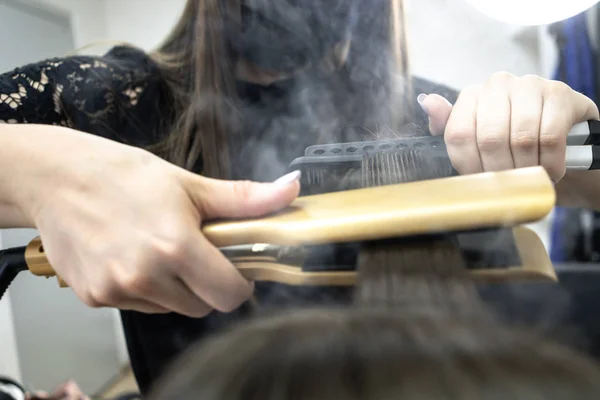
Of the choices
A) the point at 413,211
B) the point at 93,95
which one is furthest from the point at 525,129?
the point at 93,95

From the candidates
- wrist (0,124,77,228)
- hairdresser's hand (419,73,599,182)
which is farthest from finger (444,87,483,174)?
wrist (0,124,77,228)

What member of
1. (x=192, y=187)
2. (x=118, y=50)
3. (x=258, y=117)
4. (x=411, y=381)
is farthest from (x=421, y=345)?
(x=118, y=50)

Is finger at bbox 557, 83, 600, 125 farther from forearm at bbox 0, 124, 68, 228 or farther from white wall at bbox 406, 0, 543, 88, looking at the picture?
forearm at bbox 0, 124, 68, 228

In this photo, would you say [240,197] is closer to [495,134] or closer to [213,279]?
[213,279]

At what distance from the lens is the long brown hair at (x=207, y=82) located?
37 cm

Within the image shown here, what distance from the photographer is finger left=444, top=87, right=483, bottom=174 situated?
0.25 metres

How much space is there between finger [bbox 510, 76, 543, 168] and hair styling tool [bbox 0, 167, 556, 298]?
0.05 m

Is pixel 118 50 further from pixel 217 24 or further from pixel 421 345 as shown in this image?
pixel 421 345

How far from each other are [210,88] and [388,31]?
154 mm

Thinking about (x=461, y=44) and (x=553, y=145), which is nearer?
(x=553, y=145)

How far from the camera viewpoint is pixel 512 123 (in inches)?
10.0

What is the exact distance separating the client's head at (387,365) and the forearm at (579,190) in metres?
0.19

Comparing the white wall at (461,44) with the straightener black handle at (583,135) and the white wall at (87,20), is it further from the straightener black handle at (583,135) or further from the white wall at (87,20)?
the white wall at (87,20)

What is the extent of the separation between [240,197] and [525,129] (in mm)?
159
